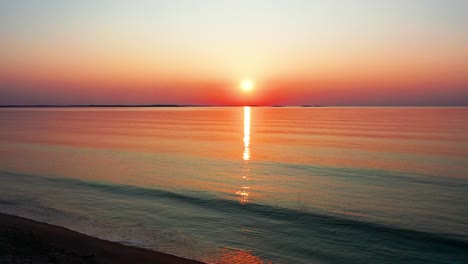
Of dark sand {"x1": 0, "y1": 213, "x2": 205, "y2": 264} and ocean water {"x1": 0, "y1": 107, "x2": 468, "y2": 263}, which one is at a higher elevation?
dark sand {"x1": 0, "y1": 213, "x2": 205, "y2": 264}

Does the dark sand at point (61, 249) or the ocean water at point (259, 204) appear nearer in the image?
the dark sand at point (61, 249)

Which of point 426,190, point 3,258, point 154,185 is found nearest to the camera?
point 3,258

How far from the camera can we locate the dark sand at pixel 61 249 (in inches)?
446

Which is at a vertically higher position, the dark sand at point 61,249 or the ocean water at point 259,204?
the dark sand at point 61,249

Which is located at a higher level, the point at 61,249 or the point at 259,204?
the point at 61,249

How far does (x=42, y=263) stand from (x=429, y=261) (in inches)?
502

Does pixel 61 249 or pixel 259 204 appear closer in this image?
pixel 61 249

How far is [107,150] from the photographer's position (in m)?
45.1

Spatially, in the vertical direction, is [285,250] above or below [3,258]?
below

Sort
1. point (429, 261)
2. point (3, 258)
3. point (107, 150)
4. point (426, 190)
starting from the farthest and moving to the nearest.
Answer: point (107, 150) → point (426, 190) → point (429, 261) → point (3, 258)

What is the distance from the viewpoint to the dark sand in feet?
37.1

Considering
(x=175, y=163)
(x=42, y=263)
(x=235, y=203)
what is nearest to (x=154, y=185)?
(x=235, y=203)

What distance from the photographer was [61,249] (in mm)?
12516

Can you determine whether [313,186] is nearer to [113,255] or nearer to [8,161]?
[113,255]
